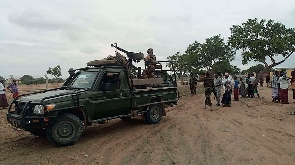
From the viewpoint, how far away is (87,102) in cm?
697

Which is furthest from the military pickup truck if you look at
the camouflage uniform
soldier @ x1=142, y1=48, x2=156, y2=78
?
the camouflage uniform

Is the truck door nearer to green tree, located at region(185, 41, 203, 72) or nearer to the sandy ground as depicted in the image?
Answer: the sandy ground

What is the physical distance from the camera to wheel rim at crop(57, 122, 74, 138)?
6.48 meters

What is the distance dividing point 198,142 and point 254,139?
1442 millimetres

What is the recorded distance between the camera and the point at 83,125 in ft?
22.6

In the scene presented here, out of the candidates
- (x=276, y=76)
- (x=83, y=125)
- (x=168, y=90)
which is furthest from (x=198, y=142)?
(x=276, y=76)

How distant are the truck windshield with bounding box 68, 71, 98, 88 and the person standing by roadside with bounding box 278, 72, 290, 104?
10009mm

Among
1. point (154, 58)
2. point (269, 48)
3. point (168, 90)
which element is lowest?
point (168, 90)

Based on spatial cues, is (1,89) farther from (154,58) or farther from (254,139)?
(254,139)

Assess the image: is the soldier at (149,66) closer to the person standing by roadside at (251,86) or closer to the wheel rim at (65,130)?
the wheel rim at (65,130)

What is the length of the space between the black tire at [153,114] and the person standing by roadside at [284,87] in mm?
7334

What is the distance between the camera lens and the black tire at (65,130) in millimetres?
6359

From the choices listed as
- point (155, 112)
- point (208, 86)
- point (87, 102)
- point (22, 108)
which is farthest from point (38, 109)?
point (208, 86)

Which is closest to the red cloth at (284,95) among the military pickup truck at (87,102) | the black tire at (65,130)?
the military pickup truck at (87,102)
